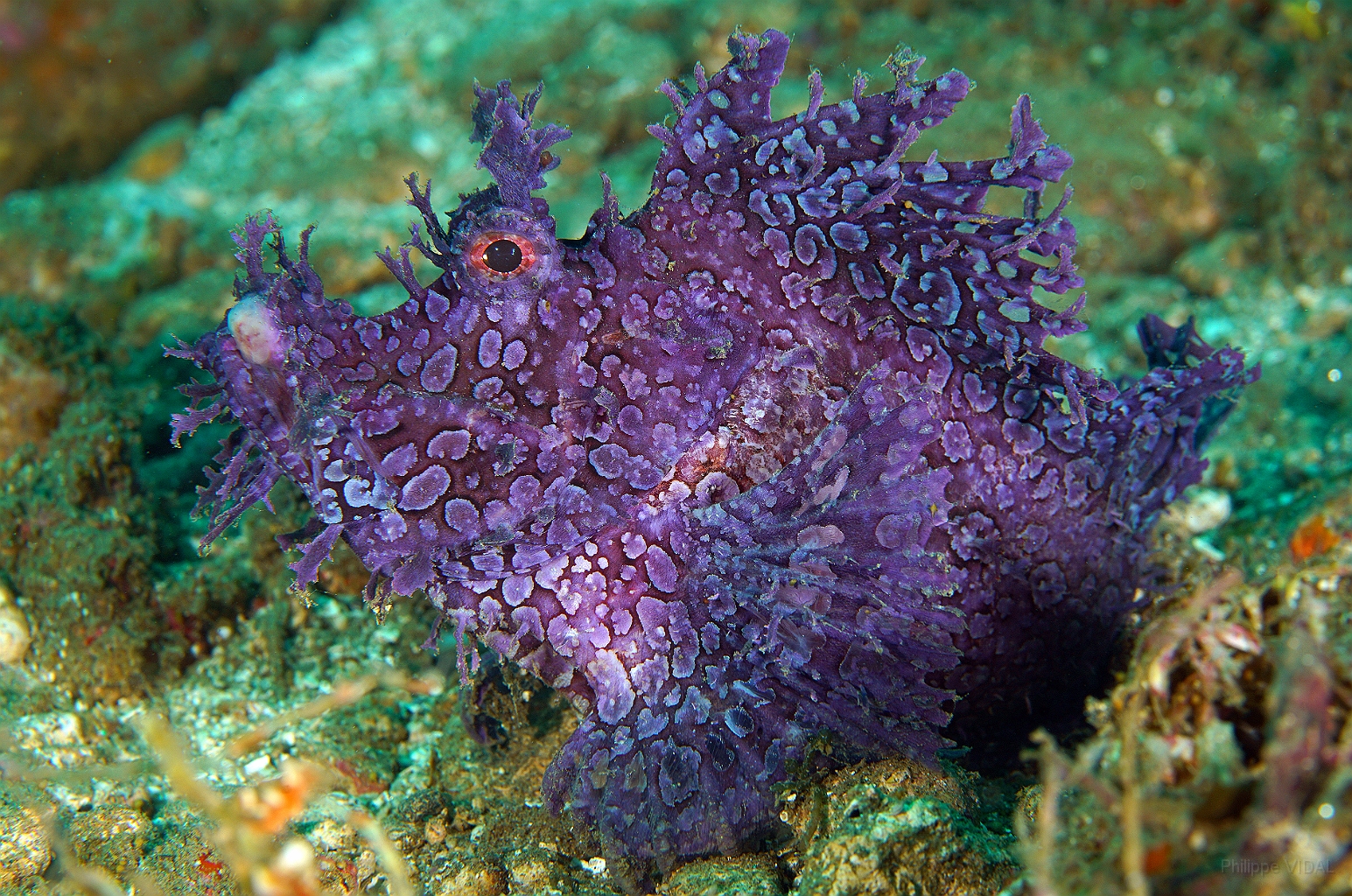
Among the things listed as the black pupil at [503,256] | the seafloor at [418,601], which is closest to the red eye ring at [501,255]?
the black pupil at [503,256]

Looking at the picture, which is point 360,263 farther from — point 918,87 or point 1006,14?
point 1006,14

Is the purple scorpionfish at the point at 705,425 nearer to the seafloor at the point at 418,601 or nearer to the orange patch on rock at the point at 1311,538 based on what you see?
the seafloor at the point at 418,601

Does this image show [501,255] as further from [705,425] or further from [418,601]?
[418,601]

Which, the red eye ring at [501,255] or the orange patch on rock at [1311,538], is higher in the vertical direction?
the red eye ring at [501,255]

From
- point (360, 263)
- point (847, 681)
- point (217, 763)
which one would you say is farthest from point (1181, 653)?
point (360, 263)

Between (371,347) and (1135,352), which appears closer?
(371,347)
